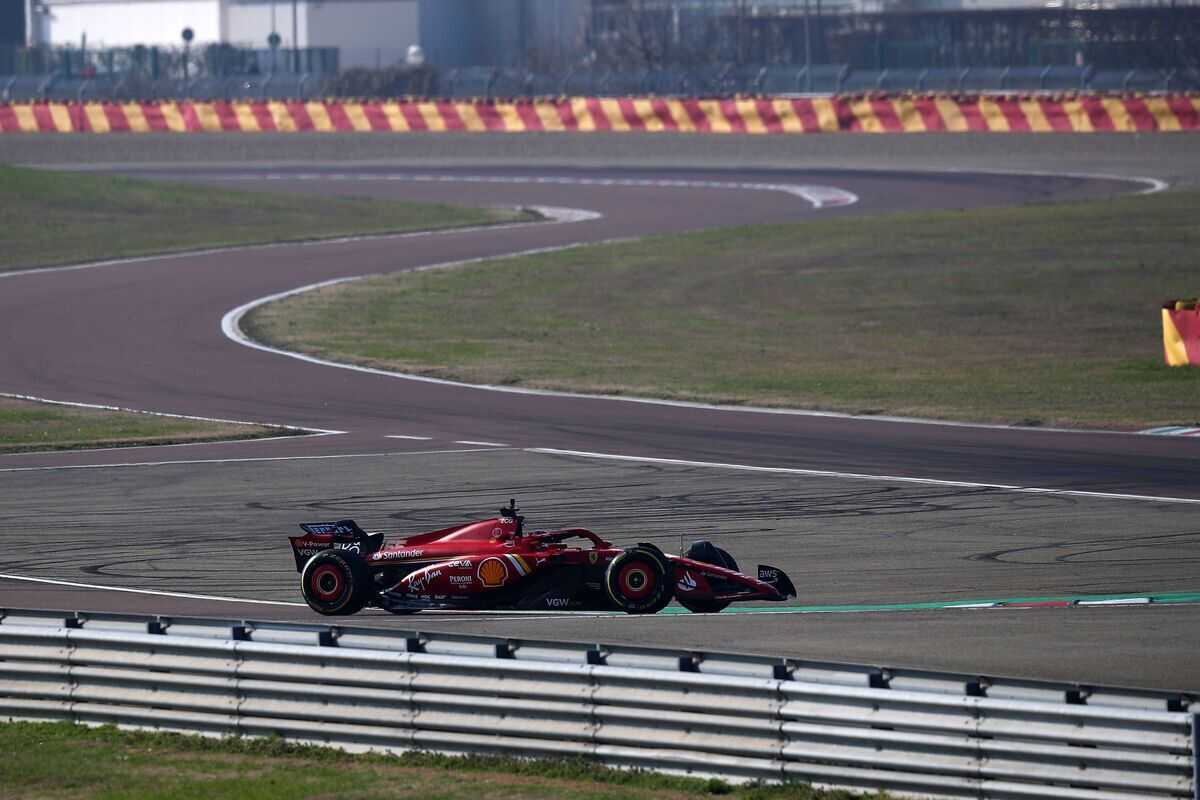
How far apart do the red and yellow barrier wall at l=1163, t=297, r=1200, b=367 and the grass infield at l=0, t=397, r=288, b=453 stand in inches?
510

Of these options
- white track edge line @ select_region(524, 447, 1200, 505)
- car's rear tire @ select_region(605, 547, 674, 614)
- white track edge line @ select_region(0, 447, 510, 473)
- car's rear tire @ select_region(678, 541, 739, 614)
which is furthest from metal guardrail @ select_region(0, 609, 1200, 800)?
white track edge line @ select_region(0, 447, 510, 473)

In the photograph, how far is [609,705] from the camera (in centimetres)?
948

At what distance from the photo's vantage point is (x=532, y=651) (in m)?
9.98

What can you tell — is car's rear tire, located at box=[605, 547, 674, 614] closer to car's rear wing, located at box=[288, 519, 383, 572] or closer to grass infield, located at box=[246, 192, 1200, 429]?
car's rear wing, located at box=[288, 519, 383, 572]

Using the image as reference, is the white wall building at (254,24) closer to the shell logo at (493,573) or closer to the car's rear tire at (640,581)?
the shell logo at (493,573)

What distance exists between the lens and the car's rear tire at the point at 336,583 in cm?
1312

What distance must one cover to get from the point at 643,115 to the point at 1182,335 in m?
33.5

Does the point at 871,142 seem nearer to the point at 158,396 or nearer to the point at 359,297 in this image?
the point at 359,297

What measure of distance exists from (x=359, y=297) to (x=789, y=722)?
27.7 metres

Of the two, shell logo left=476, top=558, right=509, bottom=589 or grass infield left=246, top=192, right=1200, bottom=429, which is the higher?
shell logo left=476, top=558, right=509, bottom=589

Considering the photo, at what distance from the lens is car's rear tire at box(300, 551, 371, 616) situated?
1312cm

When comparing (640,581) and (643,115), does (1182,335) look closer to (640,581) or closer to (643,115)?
(640,581)

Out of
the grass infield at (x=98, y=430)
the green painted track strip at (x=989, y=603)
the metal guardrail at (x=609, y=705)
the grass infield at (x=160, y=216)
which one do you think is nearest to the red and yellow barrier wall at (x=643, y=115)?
the grass infield at (x=160, y=216)

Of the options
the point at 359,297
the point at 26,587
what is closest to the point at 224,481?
the point at 26,587
